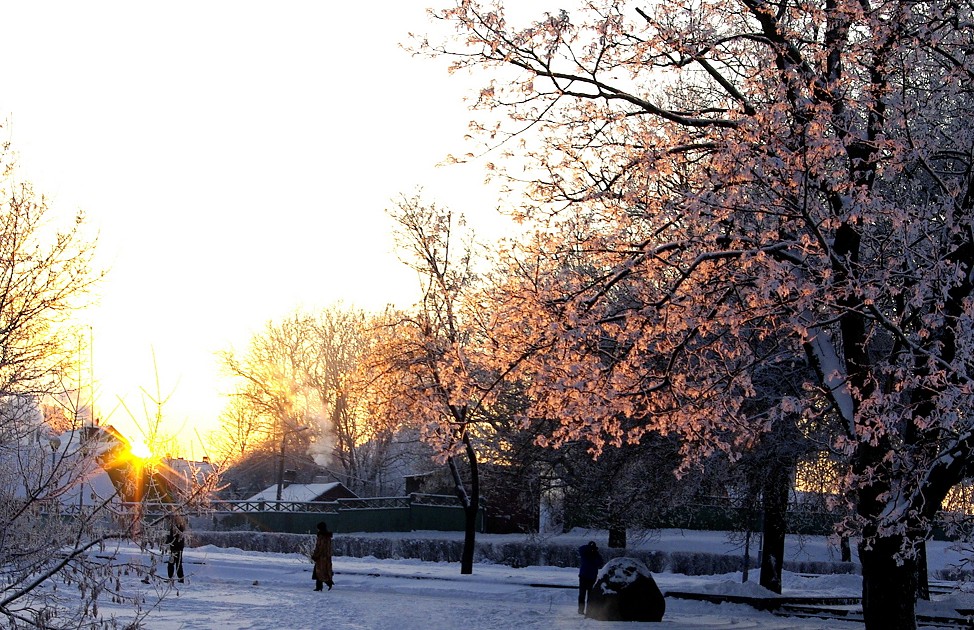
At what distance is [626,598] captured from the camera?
1973cm

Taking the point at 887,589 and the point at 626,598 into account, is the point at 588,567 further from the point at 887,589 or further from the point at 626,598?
the point at 887,589

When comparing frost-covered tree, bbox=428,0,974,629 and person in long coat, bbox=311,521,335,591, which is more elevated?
frost-covered tree, bbox=428,0,974,629

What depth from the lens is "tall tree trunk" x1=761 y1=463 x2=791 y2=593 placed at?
21.8 meters

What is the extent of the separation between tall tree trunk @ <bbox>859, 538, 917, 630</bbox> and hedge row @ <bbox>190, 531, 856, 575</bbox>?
25003 mm

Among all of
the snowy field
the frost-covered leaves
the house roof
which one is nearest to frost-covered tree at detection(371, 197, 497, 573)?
the snowy field

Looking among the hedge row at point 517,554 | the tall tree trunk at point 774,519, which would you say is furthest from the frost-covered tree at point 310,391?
the tall tree trunk at point 774,519

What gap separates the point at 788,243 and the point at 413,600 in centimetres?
1478

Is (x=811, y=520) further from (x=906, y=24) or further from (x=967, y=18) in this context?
(x=906, y=24)

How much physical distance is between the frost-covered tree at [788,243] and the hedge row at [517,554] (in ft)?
79.2

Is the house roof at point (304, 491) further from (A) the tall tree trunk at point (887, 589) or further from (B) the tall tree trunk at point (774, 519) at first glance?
(A) the tall tree trunk at point (887, 589)

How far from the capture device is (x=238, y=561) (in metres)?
34.2

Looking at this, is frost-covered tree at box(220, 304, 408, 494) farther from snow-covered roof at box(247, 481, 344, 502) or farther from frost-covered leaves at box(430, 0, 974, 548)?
frost-covered leaves at box(430, 0, 974, 548)

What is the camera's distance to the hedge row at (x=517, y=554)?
38.2 m

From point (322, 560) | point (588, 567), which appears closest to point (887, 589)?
point (588, 567)
